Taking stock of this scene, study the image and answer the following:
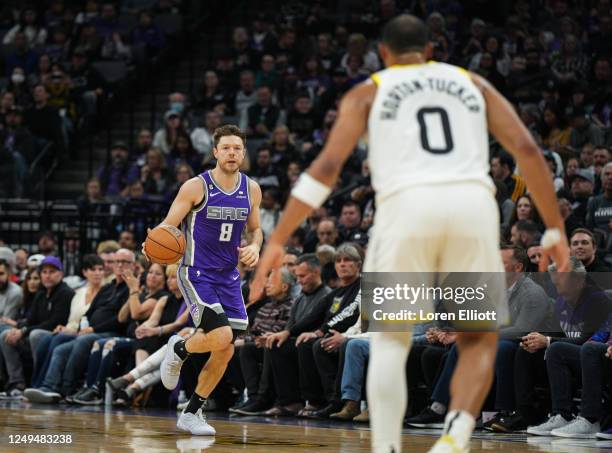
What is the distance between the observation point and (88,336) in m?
12.3

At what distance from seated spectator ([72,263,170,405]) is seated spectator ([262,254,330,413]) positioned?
1545 mm

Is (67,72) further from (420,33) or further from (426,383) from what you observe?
(420,33)

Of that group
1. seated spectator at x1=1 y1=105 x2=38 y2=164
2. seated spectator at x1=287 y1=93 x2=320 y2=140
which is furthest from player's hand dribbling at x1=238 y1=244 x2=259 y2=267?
seated spectator at x1=1 y1=105 x2=38 y2=164

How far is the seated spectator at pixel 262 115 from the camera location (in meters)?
16.6

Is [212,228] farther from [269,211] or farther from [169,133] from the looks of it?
[169,133]

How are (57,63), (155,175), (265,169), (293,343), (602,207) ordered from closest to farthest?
1. (293,343)
2. (602,207)
3. (265,169)
4. (155,175)
5. (57,63)

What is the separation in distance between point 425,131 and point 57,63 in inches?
591

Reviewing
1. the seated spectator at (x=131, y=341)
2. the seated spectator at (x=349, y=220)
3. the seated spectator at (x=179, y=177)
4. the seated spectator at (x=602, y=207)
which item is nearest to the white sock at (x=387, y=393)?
the seated spectator at (x=602, y=207)

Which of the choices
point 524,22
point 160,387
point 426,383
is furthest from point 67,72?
point 426,383

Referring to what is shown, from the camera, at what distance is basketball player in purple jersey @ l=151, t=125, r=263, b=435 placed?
8305mm

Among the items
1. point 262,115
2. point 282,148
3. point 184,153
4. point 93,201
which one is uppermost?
point 262,115

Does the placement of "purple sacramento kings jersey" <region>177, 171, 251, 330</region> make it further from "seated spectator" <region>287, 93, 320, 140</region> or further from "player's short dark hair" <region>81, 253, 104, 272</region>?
"seated spectator" <region>287, 93, 320, 140</region>

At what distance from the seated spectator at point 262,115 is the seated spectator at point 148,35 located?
12.0ft

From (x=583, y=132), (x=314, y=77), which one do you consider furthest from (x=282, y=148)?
(x=583, y=132)
